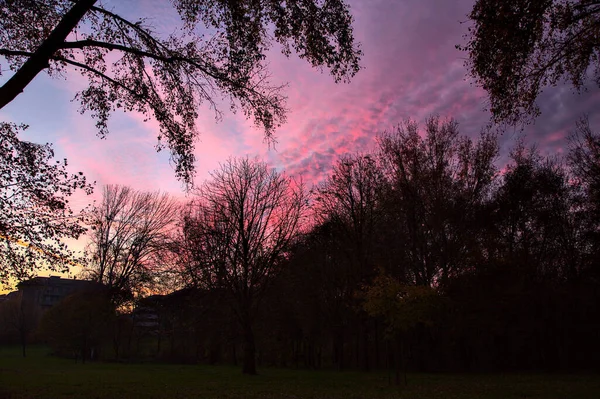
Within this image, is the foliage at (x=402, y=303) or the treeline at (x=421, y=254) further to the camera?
the treeline at (x=421, y=254)

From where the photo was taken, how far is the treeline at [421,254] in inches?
1284

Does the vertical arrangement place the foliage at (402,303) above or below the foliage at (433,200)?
below

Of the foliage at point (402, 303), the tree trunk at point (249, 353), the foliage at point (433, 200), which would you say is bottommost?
the tree trunk at point (249, 353)

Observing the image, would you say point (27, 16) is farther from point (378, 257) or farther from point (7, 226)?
point (378, 257)

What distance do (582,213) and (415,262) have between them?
14.9 metres

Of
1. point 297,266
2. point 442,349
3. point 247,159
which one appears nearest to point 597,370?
point 442,349

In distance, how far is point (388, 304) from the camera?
893 inches

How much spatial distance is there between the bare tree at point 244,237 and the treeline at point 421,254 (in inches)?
4.2

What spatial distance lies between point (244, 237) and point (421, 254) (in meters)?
15.2

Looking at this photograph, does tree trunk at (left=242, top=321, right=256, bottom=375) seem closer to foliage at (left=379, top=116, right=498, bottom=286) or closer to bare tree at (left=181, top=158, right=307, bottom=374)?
bare tree at (left=181, top=158, right=307, bottom=374)

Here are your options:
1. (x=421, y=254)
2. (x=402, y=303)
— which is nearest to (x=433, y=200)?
(x=421, y=254)

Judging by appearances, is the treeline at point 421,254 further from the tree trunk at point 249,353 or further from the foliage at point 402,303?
the foliage at point 402,303

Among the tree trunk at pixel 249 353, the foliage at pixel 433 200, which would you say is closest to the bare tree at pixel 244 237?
the tree trunk at pixel 249 353

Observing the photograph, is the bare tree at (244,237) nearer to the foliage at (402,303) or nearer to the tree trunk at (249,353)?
the tree trunk at (249,353)
